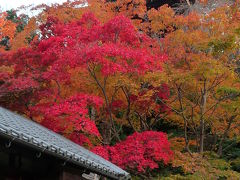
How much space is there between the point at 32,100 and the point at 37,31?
11288mm

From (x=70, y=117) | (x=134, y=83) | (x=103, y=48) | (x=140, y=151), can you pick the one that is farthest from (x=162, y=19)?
(x=70, y=117)

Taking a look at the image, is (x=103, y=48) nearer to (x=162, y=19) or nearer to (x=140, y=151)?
(x=140, y=151)

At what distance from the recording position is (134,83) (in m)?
13.0

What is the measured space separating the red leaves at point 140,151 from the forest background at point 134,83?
4 centimetres

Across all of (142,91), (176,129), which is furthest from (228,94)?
(176,129)

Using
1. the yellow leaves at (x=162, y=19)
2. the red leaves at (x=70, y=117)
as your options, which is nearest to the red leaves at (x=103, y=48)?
the red leaves at (x=70, y=117)

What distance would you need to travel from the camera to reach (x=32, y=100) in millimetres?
13805

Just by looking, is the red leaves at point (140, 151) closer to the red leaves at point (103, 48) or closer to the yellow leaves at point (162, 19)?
the red leaves at point (103, 48)

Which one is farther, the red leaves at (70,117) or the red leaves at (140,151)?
the red leaves at (140,151)

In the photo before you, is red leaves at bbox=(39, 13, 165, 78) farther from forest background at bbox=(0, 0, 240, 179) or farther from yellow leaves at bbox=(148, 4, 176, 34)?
yellow leaves at bbox=(148, 4, 176, 34)

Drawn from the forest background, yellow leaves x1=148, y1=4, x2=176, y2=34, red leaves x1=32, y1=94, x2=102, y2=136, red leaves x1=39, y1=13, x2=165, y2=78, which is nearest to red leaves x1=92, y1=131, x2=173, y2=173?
the forest background

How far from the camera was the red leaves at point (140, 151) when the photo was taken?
12.7 meters

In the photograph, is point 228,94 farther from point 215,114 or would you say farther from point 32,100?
point 32,100

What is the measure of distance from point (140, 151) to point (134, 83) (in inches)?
102
